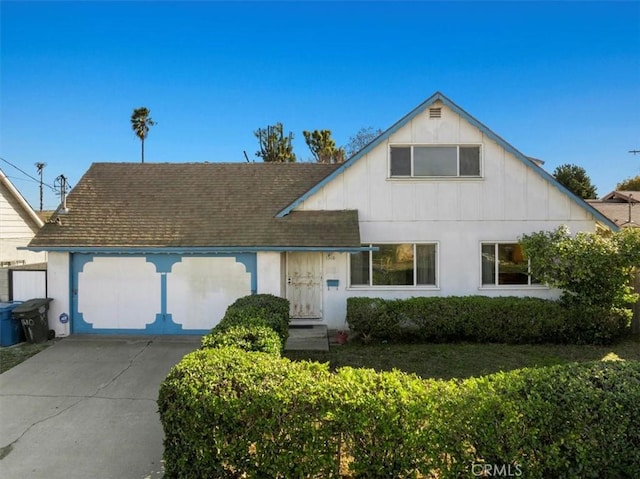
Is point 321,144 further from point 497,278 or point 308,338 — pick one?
point 308,338

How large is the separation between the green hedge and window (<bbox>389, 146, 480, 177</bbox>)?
7.87 m

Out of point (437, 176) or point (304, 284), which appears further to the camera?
point (304, 284)

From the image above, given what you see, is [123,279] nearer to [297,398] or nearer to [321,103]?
[297,398]

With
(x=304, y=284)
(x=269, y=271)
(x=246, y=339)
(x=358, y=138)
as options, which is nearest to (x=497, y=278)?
(x=304, y=284)

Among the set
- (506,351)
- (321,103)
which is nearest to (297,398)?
(506,351)

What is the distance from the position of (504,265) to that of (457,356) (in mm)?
3839

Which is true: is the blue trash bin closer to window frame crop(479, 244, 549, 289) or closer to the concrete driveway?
the concrete driveway

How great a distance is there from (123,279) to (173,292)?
4.65 feet

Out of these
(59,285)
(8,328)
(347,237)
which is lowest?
(8,328)

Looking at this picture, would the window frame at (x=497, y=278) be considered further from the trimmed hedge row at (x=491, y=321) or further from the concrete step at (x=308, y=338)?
the concrete step at (x=308, y=338)

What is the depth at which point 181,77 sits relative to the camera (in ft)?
49.0

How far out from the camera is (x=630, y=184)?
46125 mm

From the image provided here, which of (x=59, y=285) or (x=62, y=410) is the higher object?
(x=59, y=285)

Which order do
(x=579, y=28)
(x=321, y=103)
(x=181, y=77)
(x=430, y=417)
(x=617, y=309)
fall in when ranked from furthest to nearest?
(x=321, y=103), (x=181, y=77), (x=579, y=28), (x=617, y=309), (x=430, y=417)
